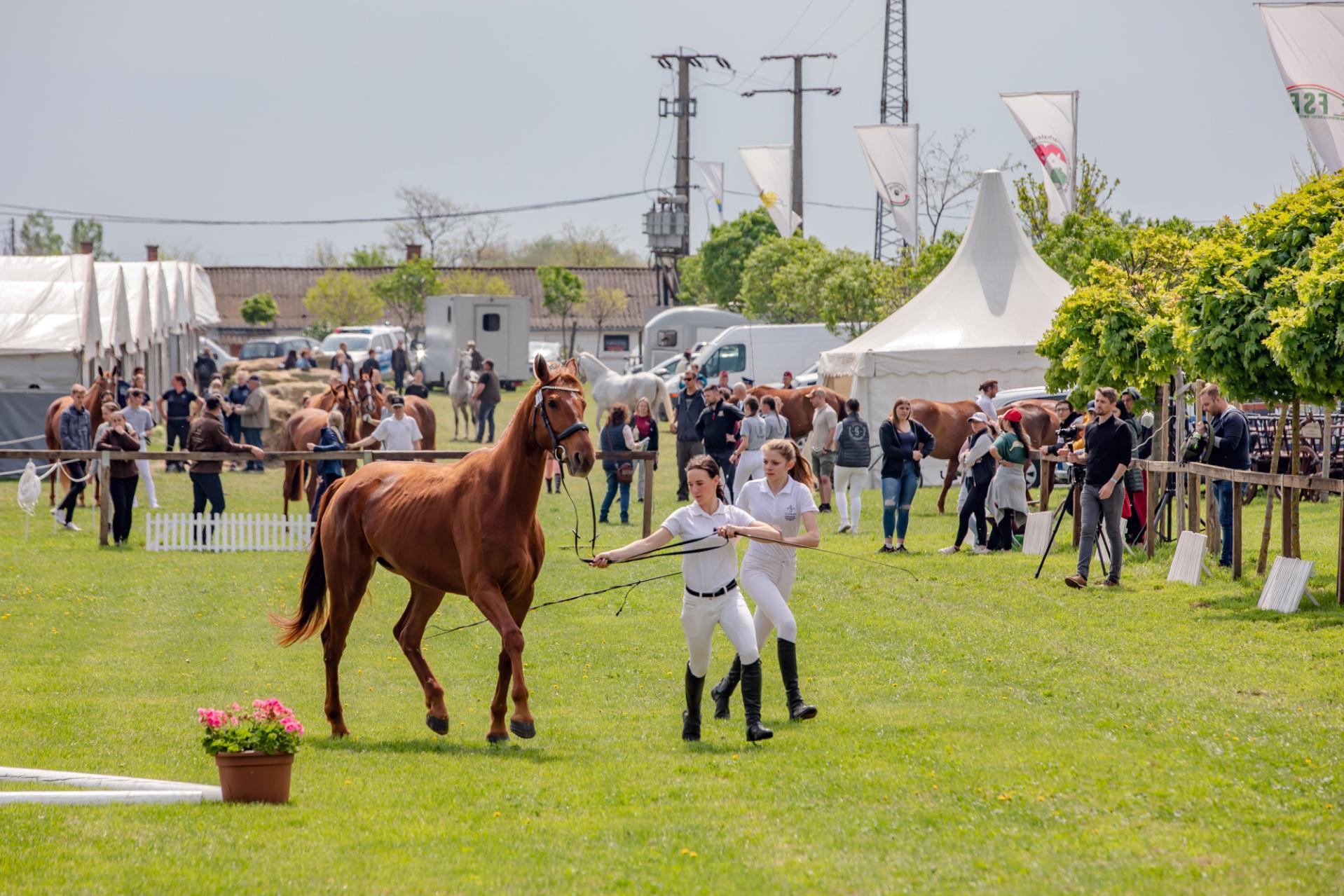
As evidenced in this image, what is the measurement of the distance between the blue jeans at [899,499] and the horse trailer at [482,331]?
3132 cm

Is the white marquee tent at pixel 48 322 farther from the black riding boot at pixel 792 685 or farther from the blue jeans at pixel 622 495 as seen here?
the black riding boot at pixel 792 685

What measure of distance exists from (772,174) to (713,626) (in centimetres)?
4451

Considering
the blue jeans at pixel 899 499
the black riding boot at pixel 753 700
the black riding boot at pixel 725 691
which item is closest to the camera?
the black riding boot at pixel 753 700

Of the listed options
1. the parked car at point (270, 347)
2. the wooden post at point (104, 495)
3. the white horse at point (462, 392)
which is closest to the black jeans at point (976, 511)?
the wooden post at point (104, 495)

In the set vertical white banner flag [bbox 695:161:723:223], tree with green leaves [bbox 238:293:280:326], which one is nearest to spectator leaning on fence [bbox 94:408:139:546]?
vertical white banner flag [bbox 695:161:723:223]

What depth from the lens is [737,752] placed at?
8.02m

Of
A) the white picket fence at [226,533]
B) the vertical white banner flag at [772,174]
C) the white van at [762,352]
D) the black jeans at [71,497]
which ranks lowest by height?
the white picket fence at [226,533]

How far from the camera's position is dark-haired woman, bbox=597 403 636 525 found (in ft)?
67.9

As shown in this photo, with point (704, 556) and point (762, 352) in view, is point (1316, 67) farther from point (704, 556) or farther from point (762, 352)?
point (762, 352)

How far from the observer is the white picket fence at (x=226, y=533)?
18.4 metres

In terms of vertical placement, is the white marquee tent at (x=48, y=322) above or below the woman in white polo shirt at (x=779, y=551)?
above

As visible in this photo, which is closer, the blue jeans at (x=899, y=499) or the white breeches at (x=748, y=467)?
the blue jeans at (x=899, y=499)

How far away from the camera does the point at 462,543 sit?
8570mm

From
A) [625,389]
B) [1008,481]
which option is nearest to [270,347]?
[625,389]
